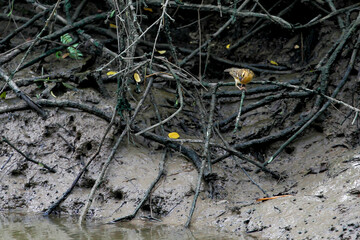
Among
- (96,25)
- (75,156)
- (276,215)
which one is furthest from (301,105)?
(96,25)

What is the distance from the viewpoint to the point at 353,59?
4395 millimetres

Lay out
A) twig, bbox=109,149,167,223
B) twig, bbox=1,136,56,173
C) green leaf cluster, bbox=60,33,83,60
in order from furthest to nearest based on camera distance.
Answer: green leaf cluster, bbox=60,33,83,60 → twig, bbox=1,136,56,173 → twig, bbox=109,149,167,223

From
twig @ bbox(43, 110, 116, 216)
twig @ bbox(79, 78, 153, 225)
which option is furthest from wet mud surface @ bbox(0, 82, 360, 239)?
twig @ bbox(79, 78, 153, 225)

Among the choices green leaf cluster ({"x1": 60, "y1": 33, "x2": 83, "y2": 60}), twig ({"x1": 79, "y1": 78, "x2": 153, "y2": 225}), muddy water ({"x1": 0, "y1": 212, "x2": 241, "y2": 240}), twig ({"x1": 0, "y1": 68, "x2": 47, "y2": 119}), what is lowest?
muddy water ({"x1": 0, "y1": 212, "x2": 241, "y2": 240})

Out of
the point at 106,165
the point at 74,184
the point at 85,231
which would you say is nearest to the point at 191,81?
the point at 106,165

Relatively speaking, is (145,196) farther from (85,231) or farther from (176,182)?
(85,231)

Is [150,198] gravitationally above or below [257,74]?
below

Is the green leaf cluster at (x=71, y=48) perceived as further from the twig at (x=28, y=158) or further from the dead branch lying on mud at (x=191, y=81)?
the twig at (x=28, y=158)

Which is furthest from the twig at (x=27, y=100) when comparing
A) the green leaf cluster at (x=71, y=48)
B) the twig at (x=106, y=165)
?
the twig at (x=106, y=165)

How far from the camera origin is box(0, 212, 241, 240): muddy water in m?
3.38

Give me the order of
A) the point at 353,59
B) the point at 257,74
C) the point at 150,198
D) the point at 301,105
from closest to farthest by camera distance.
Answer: the point at 150,198, the point at 353,59, the point at 301,105, the point at 257,74

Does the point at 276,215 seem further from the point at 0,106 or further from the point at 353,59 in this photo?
the point at 0,106

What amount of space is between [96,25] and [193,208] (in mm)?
3231

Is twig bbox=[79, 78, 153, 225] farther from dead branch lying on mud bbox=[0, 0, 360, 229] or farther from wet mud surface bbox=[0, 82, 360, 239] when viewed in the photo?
wet mud surface bbox=[0, 82, 360, 239]
